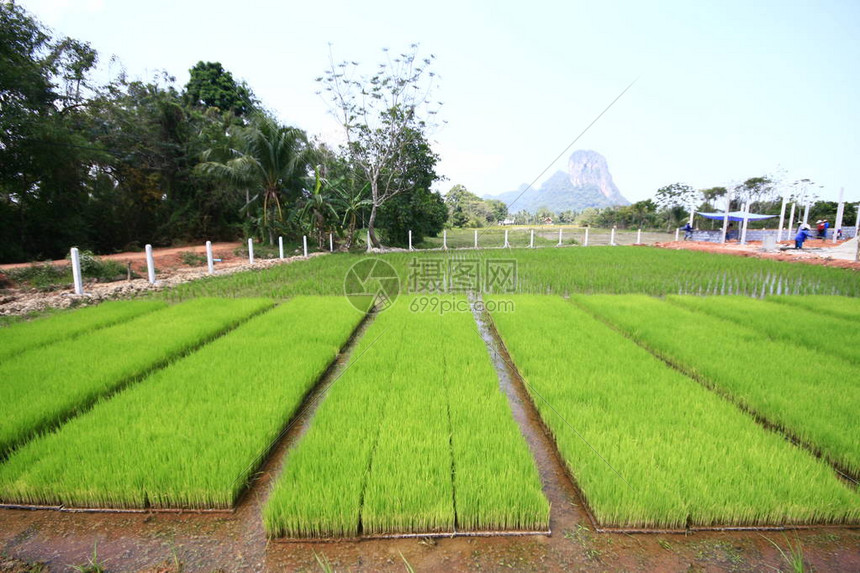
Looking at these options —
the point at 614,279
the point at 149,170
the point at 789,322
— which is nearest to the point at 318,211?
the point at 149,170

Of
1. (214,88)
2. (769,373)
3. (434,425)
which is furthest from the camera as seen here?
(214,88)

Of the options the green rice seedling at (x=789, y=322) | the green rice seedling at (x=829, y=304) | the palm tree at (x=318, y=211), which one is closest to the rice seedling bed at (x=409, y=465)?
the green rice seedling at (x=789, y=322)

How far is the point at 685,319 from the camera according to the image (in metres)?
4.95

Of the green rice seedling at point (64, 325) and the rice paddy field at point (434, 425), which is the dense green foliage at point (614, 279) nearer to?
the green rice seedling at point (64, 325)

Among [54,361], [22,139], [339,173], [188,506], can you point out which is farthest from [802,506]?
[339,173]

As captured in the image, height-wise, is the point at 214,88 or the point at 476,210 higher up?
the point at 214,88

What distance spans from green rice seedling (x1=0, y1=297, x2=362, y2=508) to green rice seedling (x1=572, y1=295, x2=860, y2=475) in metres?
3.27

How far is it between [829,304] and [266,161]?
16.1 metres

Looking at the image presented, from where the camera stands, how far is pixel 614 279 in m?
8.59

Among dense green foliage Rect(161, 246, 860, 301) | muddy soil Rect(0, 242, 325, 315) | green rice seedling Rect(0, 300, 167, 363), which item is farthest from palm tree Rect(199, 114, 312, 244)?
green rice seedling Rect(0, 300, 167, 363)

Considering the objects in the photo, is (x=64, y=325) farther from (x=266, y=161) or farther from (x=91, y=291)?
(x=266, y=161)

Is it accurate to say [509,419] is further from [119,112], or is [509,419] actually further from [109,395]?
[119,112]

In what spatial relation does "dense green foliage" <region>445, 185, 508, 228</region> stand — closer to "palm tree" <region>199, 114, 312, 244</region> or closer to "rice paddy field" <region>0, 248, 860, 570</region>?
"palm tree" <region>199, 114, 312, 244</region>

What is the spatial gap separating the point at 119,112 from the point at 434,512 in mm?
18913
